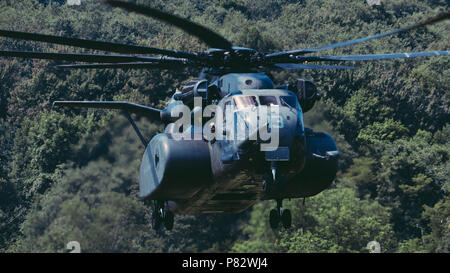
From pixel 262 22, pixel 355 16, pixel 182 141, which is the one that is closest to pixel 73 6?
pixel 262 22

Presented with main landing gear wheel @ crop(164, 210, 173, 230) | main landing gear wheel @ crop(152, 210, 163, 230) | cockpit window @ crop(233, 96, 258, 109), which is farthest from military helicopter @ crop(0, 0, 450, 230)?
main landing gear wheel @ crop(152, 210, 163, 230)

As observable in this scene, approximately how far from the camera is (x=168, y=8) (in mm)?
93062

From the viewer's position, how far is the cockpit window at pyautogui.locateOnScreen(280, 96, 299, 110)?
18.0 metres

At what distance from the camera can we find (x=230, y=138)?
707 inches

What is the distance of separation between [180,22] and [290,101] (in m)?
4.88

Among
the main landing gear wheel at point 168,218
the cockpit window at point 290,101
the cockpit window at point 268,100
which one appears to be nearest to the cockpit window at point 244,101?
the cockpit window at point 268,100

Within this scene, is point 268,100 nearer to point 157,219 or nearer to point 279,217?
point 279,217

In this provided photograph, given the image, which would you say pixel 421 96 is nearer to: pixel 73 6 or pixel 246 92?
pixel 73 6

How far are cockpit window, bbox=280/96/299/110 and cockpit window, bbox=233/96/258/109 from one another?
689 mm

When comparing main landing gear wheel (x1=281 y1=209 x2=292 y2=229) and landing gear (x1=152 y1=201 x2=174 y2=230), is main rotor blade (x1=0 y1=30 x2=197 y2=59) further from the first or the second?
landing gear (x1=152 y1=201 x2=174 y2=230)

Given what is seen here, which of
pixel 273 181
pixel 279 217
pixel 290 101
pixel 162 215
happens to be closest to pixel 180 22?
pixel 273 181

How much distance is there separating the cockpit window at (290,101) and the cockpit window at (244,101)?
689 mm

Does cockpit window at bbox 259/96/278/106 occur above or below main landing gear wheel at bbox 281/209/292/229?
above

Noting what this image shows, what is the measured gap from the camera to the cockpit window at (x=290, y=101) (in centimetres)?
1800
